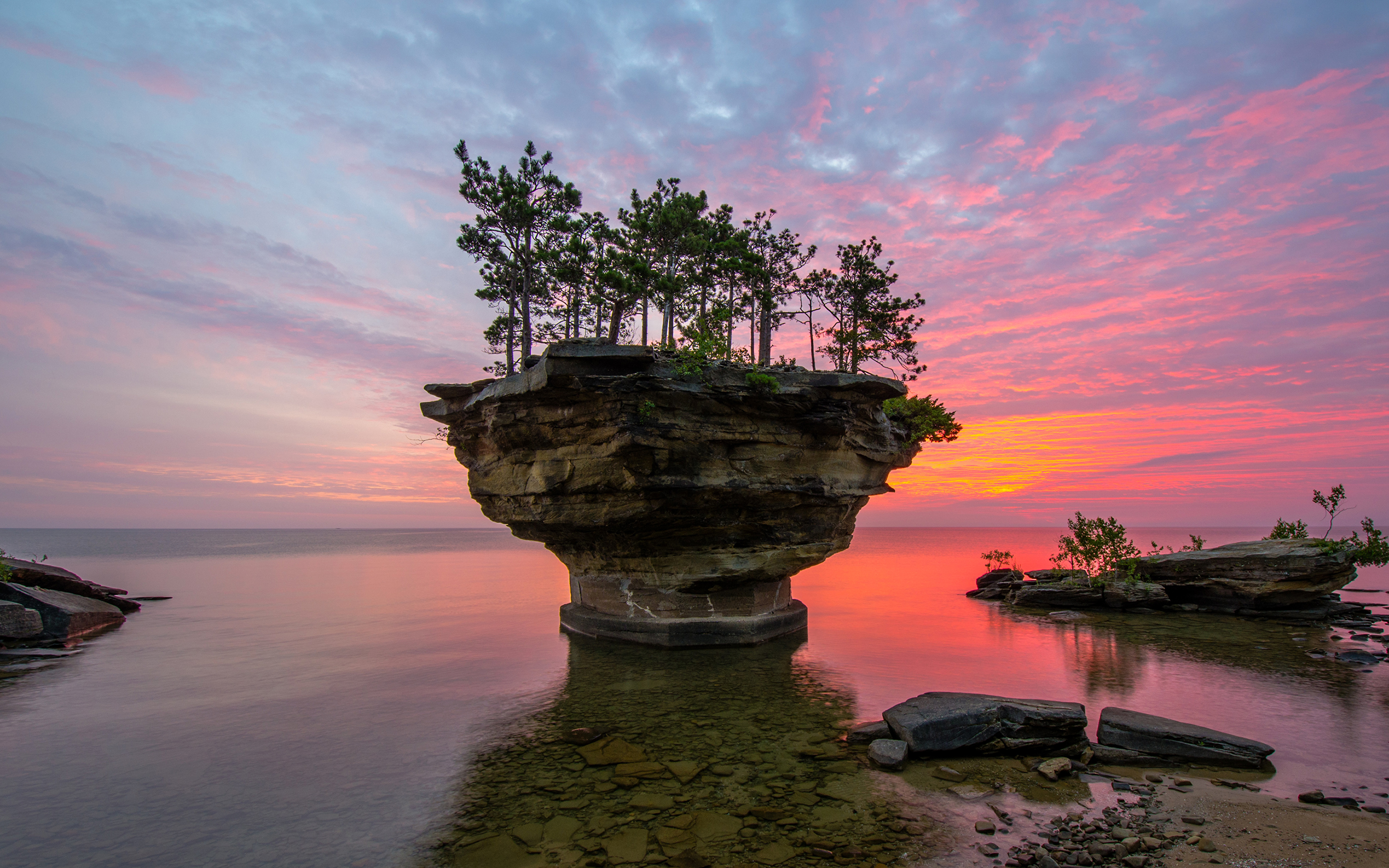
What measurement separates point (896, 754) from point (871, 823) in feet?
6.50

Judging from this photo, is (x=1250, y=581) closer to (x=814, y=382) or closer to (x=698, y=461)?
(x=814, y=382)

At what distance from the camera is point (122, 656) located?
18781mm

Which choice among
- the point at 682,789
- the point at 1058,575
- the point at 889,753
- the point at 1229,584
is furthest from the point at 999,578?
the point at 682,789

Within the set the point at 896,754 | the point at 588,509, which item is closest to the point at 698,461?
the point at 588,509

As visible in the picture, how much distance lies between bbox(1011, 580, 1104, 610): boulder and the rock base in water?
16271 millimetres

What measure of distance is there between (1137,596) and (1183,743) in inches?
823

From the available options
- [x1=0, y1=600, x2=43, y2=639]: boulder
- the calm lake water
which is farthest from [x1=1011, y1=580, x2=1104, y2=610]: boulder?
[x1=0, y1=600, x2=43, y2=639]: boulder

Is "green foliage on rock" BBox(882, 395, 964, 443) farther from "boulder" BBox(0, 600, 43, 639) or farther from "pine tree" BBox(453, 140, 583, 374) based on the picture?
"boulder" BBox(0, 600, 43, 639)

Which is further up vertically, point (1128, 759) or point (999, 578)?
point (1128, 759)

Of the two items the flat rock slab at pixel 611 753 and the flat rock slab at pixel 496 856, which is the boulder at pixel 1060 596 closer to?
the flat rock slab at pixel 611 753

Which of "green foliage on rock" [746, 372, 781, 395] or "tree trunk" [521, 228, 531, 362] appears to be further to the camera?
"tree trunk" [521, 228, 531, 362]

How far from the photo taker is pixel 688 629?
17938mm

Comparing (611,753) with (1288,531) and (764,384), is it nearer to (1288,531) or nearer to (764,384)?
(764,384)

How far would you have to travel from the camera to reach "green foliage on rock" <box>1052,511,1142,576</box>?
28531 millimetres
